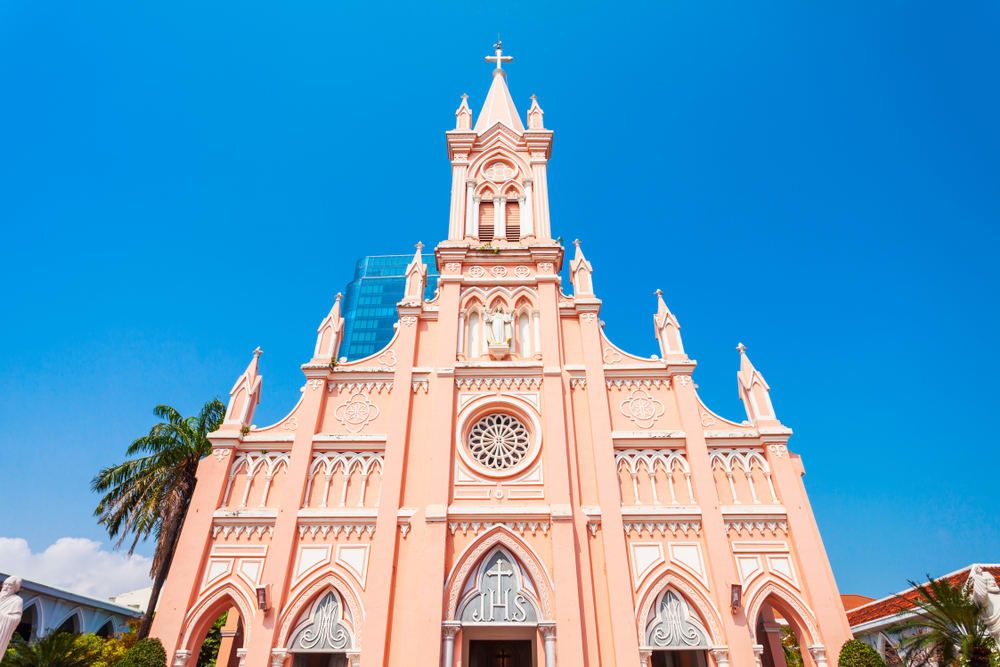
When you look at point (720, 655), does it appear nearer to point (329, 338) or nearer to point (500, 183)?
point (329, 338)

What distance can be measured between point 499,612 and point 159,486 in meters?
13.9

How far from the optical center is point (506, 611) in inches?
535

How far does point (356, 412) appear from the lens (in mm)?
16359

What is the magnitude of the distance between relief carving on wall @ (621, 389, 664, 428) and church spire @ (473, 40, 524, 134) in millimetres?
12606

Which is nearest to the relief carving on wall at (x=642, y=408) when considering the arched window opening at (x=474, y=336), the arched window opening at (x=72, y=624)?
the arched window opening at (x=474, y=336)

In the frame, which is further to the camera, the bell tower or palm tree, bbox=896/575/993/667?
the bell tower

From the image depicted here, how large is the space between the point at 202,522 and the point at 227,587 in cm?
185

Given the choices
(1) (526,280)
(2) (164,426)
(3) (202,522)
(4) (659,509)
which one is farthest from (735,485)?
(2) (164,426)

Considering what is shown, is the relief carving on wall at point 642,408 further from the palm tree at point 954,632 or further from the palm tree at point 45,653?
the palm tree at point 45,653

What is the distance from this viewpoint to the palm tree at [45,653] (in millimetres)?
11523

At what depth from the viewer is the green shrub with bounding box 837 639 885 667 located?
1175 cm

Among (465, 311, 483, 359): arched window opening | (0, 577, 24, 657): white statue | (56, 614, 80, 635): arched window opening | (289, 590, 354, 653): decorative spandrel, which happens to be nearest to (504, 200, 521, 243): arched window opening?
(465, 311, 483, 359): arched window opening

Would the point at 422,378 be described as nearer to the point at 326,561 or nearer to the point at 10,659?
the point at 326,561

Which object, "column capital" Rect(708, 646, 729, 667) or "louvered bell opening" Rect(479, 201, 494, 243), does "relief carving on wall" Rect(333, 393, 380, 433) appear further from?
"column capital" Rect(708, 646, 729, 667)
